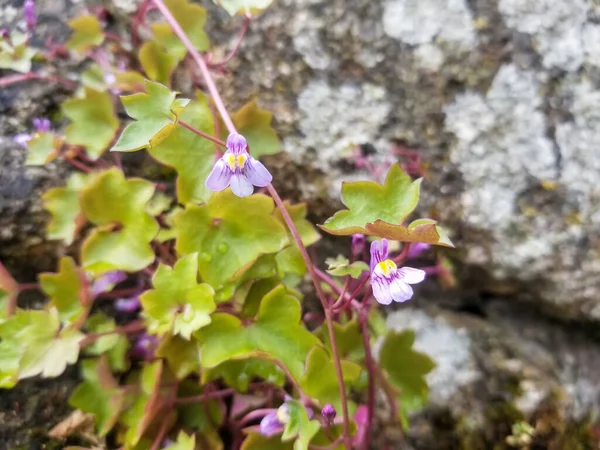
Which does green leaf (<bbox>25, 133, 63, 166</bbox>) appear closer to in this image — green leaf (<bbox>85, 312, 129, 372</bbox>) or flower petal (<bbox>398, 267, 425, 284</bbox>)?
green leaf (<bbox>85, 312, 129, 372</bbox>)

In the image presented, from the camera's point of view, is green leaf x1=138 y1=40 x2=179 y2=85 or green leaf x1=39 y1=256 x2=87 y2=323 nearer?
green leaf x1=39 y1=256 x2=87 y2=323

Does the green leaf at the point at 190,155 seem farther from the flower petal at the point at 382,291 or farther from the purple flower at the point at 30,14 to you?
the purple flower at the point at 30,14

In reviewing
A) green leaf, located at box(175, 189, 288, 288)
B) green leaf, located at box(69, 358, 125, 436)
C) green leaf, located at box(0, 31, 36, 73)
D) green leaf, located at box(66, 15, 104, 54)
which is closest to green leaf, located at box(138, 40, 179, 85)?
green leaf, located at box(66, 15, 104, 54)

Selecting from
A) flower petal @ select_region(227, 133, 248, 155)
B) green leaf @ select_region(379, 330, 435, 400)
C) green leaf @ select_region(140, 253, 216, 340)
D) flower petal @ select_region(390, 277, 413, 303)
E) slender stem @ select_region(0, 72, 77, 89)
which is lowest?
green leaf @ select_region(379, 330, 435, 400)

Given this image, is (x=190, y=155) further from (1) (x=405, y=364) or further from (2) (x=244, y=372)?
(1) (x=405, y=364)

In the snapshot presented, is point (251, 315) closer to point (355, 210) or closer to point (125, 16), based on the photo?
point (355, 210)

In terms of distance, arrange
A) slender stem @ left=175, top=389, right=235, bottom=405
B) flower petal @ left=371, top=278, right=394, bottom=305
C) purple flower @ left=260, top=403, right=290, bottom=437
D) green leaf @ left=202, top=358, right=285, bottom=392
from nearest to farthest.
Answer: flower petal @ left=371, top=278, right=394, bottom=305 < purple flower @ left=260, top=403, right=290, bottom=437 < green leaf @ left=202, top=358, right=285, bottom=392 < slender stem @ left=175, top=389, right=235, bottom=405

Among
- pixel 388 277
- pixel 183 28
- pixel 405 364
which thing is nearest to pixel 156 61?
pixel 183 28

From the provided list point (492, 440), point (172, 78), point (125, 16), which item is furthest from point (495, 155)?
point (125, 16)
